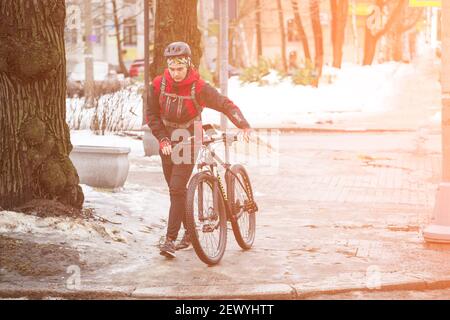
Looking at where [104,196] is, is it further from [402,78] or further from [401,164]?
[402,78]

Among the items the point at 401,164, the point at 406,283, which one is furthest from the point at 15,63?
the point at 401,164

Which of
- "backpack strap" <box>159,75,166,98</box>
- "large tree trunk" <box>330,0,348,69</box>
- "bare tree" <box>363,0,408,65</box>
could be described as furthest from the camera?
"bare tree" <box>363,0,408,65</box>

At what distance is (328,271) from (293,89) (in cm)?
2650

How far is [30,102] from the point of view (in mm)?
9273

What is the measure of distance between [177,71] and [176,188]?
93 centimetres

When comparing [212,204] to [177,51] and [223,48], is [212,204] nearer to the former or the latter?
[177,51]

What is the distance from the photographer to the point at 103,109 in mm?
18438

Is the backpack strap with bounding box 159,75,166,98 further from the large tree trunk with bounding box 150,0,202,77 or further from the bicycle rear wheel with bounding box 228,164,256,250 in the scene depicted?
the large tree trunk with bounding box 150,0,202,77

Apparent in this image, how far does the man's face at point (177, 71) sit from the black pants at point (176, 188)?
621mm

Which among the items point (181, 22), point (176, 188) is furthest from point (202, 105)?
point (181, 22)

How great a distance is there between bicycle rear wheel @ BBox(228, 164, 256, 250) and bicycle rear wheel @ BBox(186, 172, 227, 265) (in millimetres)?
232

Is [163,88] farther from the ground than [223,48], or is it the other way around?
[223,48]

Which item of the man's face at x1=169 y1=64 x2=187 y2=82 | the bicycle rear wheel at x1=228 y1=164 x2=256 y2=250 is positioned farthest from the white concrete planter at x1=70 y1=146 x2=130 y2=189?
the man's face at x1=169 y1=64 x2=187 y2=82

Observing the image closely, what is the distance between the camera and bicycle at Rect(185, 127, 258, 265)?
8.12 meters
